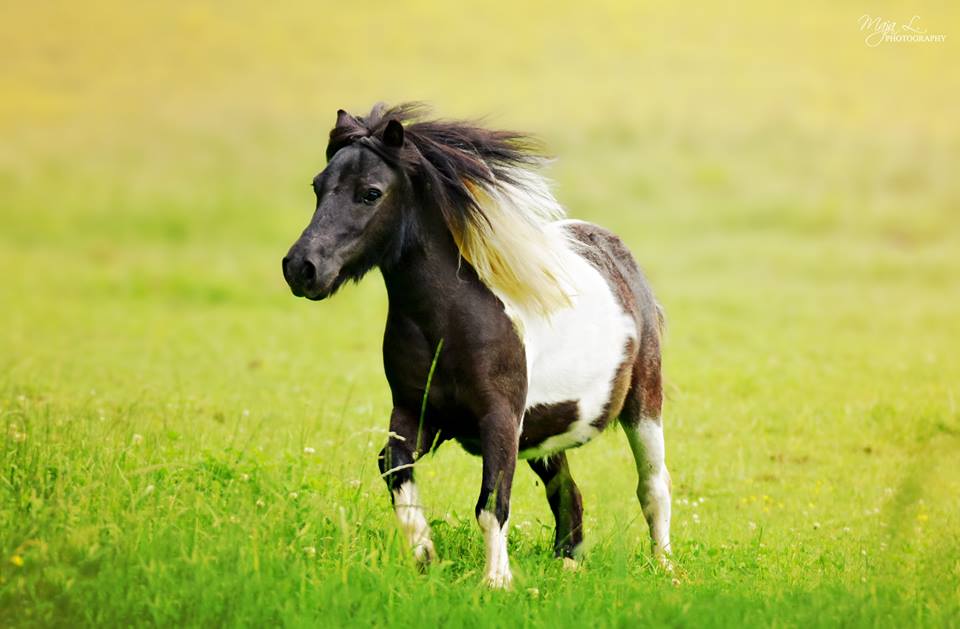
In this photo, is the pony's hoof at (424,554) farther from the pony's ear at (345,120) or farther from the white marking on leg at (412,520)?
the pony's ear at (345,120)

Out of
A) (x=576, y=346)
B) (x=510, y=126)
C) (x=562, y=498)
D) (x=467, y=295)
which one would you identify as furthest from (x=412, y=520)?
(x=510, y=126)

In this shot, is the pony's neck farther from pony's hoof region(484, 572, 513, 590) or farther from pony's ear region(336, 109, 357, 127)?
pony's hoof region(484, 572, 513, 590)

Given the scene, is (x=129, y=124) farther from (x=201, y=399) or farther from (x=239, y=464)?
(x=239, y=464)

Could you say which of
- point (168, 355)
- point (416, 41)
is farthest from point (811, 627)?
point (416, 41)

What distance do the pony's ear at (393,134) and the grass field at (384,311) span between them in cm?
174

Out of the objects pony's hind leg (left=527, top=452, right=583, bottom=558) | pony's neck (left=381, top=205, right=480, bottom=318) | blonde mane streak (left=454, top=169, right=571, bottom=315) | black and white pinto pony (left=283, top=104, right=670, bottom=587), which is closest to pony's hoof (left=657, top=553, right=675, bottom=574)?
black and white pinto pony (left=283, top=104, right=670, bottom=587)

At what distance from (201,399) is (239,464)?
16.1 feet

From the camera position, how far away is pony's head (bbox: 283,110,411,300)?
577cm

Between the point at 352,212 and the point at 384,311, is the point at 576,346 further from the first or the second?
the point at 384,311

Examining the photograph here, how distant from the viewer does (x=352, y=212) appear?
233 inches

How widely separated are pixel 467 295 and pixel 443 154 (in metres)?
0.76

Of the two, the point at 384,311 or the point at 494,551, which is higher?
the point at 494,551

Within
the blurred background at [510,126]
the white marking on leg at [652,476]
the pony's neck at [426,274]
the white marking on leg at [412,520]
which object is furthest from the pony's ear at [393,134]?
the blurred background at [510,126]

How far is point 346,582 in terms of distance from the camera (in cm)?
550
